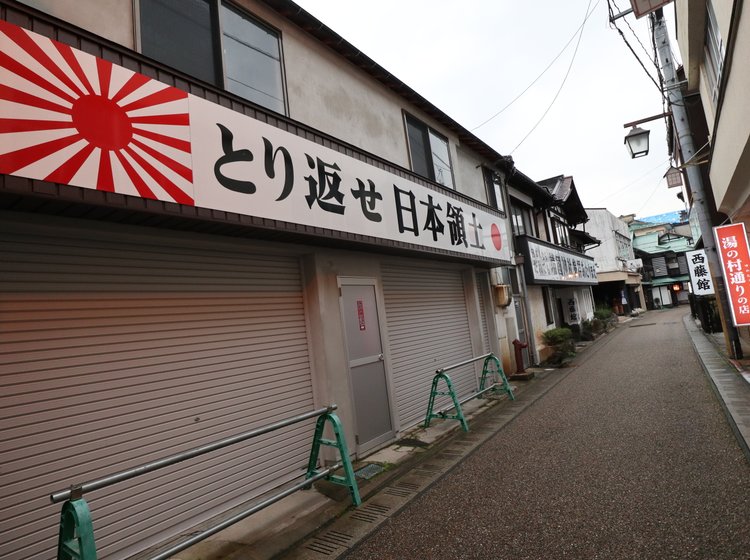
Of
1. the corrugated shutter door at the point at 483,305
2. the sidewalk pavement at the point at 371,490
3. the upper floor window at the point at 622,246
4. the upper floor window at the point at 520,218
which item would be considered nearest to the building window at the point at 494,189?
the upper floor window at the point at 520,218

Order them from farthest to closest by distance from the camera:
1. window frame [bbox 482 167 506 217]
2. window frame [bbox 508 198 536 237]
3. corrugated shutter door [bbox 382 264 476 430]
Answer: window frame [bbox 508 198 536 237] → window frame [bbox 482 167 506 217] → corrugated shutter door [bbox 382 264 476 430]

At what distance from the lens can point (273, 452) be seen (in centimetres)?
537

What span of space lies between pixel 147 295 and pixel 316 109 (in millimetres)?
4157

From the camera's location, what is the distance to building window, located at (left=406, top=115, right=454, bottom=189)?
31.0 feet

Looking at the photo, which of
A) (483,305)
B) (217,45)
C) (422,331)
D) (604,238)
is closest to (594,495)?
(422,331)

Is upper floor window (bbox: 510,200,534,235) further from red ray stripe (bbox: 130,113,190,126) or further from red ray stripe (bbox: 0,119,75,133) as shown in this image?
red ray stripe (bbox: 0,119,75,133)

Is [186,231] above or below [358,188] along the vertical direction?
below

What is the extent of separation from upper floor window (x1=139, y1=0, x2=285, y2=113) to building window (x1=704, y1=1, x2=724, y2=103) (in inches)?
300

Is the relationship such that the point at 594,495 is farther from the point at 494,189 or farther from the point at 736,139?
the point at 494,189

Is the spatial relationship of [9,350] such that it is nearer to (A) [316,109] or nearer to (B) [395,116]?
(A) [316,109]

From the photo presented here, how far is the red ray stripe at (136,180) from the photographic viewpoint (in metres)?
3.34

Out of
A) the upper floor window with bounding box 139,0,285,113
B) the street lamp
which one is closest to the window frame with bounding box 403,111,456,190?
the upper floor window with bounding box 139,0,285,113

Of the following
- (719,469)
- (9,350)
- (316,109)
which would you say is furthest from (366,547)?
(316,109)

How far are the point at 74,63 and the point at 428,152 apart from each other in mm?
7950
